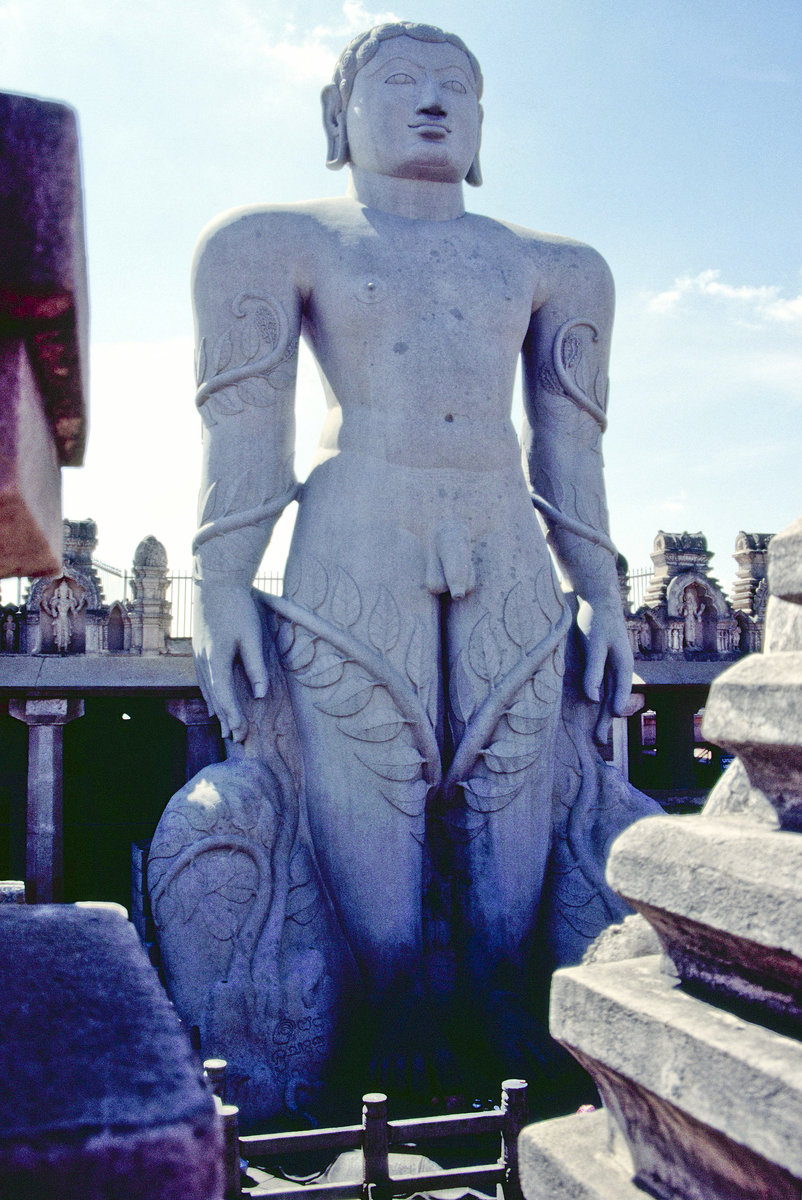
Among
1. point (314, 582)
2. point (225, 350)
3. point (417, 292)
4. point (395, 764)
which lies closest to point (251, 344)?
point (225, 350)

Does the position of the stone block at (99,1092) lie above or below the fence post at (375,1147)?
above

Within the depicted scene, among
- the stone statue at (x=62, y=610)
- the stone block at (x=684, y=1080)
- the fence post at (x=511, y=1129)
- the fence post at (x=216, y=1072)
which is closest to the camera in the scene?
the stone block at (x=684, y=1080)

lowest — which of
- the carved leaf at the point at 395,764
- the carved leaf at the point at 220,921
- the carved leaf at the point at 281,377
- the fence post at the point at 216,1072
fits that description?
the fence post at the point at 216,1072

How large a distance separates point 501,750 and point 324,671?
0.87 m

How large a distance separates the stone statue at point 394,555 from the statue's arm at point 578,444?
0.26 metres

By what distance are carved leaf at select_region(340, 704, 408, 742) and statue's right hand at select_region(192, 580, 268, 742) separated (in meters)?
0.49

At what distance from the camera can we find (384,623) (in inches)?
176

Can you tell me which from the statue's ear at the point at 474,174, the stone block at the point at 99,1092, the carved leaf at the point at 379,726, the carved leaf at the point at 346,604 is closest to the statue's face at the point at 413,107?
the statue's ear at the point at 474,174

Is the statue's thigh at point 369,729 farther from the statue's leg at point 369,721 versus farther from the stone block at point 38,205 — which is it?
the stone block at point 38,205

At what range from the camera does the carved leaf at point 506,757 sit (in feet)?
14.8

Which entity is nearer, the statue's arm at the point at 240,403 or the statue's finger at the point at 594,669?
the statue's arm at the point at 240,403

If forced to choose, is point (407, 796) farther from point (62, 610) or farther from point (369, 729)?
point (62, 610)

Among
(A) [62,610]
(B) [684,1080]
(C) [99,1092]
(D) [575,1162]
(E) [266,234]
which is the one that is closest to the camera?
(C) [99,1092]

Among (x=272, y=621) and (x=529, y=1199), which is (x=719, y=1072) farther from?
(x=272, y=621)
